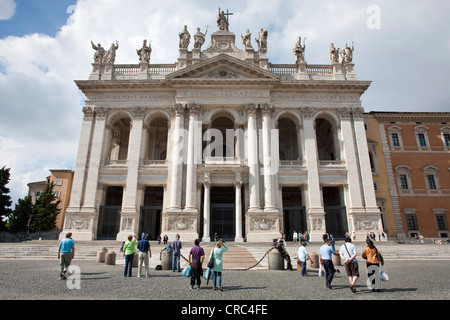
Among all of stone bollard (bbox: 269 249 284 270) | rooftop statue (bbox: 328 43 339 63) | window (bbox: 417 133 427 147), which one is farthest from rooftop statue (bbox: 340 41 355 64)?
stone bollard (bbox: 269 249 284 270)

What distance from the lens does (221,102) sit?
2727cm

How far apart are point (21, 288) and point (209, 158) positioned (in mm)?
19000

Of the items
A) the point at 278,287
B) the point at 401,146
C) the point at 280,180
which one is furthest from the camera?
the point at 401,146

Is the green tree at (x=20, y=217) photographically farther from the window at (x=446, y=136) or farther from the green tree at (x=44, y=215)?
the window at (x=446, y=136)

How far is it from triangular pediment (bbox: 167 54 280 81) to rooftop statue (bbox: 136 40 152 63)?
4.84 m

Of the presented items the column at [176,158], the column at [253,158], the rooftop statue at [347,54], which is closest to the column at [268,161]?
the column at [253,158]

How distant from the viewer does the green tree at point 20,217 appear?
3391cm

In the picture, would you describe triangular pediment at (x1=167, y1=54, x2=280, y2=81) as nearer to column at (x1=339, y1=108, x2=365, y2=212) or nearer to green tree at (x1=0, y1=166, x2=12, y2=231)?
column at (x1=339, y1=108, x2=365, y2=212)

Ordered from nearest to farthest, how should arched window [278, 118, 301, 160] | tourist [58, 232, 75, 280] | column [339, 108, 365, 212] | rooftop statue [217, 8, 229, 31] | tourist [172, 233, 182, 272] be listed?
1. tourist [58, 232, 75, 280]
2. tourist [172, 233, 182, 272]
3. column [339, 108, 365, 212]
4. arched window [278, 118, 301, 160]
5. rooftop statue [217, 8, 229, 31]

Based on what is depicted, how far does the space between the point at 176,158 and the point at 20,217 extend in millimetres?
23718

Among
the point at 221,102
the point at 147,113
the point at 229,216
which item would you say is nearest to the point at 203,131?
the point at 221,102

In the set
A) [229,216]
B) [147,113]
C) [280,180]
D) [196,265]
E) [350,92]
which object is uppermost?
[350,92]

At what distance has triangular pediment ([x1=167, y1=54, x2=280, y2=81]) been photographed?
2709 centimetres
